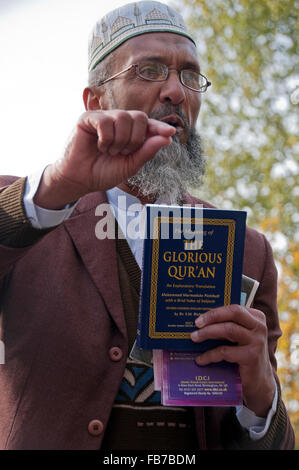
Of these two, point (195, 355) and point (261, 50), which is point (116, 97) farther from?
point (261, 50)

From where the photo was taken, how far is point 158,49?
3.27 m

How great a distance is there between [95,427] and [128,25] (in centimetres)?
231

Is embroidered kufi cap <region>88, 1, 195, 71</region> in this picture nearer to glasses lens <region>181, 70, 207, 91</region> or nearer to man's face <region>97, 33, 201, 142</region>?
man's face <region>97, 33, 201, 142</region>

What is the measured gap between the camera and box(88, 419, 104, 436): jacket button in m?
2.35

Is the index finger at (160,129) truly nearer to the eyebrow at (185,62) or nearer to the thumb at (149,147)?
the thumb at (149,147)

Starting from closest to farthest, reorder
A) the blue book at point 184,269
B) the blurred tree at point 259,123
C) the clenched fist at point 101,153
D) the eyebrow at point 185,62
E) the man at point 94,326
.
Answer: the clenched fist at point 101,153 < the man at point 94,326 < the blue book at point 184,269 < the eyebrow at point 185,62 < the blurred tree at point 259,123

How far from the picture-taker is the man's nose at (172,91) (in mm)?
3127

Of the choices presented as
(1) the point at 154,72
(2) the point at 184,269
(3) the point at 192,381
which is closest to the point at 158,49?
(1) the point at 154,72

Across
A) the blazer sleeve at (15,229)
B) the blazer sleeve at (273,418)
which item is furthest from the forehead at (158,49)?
the blazer sleeve at (15,229)

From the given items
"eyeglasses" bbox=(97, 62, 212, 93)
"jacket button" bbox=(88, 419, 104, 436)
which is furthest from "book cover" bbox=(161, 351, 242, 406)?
"eyeglasses" bbox=(97, 62, 212, 93)

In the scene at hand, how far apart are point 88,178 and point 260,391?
3.99 ft

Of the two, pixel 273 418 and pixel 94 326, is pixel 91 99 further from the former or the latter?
pixel 273 418

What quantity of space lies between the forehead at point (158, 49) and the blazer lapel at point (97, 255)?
3.14ft

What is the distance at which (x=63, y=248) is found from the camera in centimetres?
271
